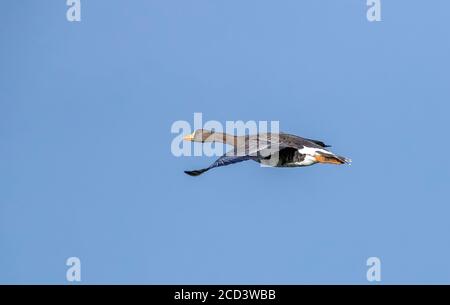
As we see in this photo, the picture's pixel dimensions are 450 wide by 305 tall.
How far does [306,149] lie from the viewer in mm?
22312

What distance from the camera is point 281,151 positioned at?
2208 centimetres

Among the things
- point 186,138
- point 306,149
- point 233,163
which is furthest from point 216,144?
point 233,163

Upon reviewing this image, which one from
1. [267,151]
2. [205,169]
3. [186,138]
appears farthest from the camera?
[186,138]

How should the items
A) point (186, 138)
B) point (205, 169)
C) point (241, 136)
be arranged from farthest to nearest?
point (186, 138) < point (241, 136) < point (205, 169)

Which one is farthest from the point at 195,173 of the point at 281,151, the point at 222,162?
the point at 281,151

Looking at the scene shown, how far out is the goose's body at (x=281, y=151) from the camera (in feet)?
68.6

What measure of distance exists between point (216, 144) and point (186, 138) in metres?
1.19

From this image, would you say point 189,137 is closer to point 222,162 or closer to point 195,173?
point 222,162

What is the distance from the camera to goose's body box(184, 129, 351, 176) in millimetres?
20906

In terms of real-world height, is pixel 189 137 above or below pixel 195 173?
above

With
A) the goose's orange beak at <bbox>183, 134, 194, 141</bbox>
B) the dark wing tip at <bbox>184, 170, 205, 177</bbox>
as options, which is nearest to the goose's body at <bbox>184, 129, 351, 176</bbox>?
the dark wing tip at <bbox>184, 170, 205, 177</bbox>

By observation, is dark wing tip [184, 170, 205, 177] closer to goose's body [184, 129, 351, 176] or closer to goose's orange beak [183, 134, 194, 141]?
goose's body [184, 129, 351, 176]

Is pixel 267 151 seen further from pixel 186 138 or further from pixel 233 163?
pixel 186 138

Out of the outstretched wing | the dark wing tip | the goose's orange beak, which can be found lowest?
the dark wing tip
